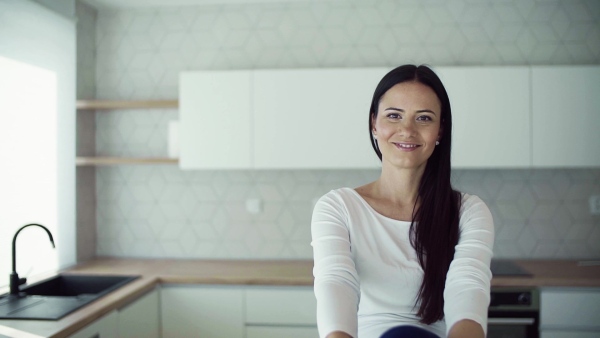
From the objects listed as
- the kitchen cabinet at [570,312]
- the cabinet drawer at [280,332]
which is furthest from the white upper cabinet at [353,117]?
the cabinet drawer at [280,332]

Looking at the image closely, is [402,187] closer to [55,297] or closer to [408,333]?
[408,333]

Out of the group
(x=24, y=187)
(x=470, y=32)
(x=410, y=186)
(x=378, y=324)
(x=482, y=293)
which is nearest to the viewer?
(x=482, y=293)

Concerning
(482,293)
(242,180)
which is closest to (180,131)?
(242,180)

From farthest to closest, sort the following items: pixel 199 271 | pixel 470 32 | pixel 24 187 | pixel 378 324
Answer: pixel 470 32
pixel 199 271
pixel 24 187
pixel 378 324

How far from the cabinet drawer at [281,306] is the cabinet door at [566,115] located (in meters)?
1.48

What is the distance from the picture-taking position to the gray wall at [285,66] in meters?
2.92

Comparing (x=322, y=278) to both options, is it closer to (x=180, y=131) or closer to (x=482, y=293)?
(x=482, y=293)

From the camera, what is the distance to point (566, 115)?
2525mm

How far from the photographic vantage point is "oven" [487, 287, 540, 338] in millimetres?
2363

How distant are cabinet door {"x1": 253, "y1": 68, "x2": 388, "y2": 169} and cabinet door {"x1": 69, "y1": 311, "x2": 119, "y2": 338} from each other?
1.09 metres

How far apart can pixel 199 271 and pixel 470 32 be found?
2205 mm

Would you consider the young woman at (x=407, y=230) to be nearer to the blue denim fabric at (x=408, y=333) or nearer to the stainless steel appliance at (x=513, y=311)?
the blue denim fabric at (x=408, y=333)

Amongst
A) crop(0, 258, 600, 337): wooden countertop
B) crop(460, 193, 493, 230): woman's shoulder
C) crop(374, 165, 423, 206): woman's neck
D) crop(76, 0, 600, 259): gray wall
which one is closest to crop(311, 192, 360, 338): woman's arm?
crop(374, 165, 423, 206): woman's neck

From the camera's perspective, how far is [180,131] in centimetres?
271
